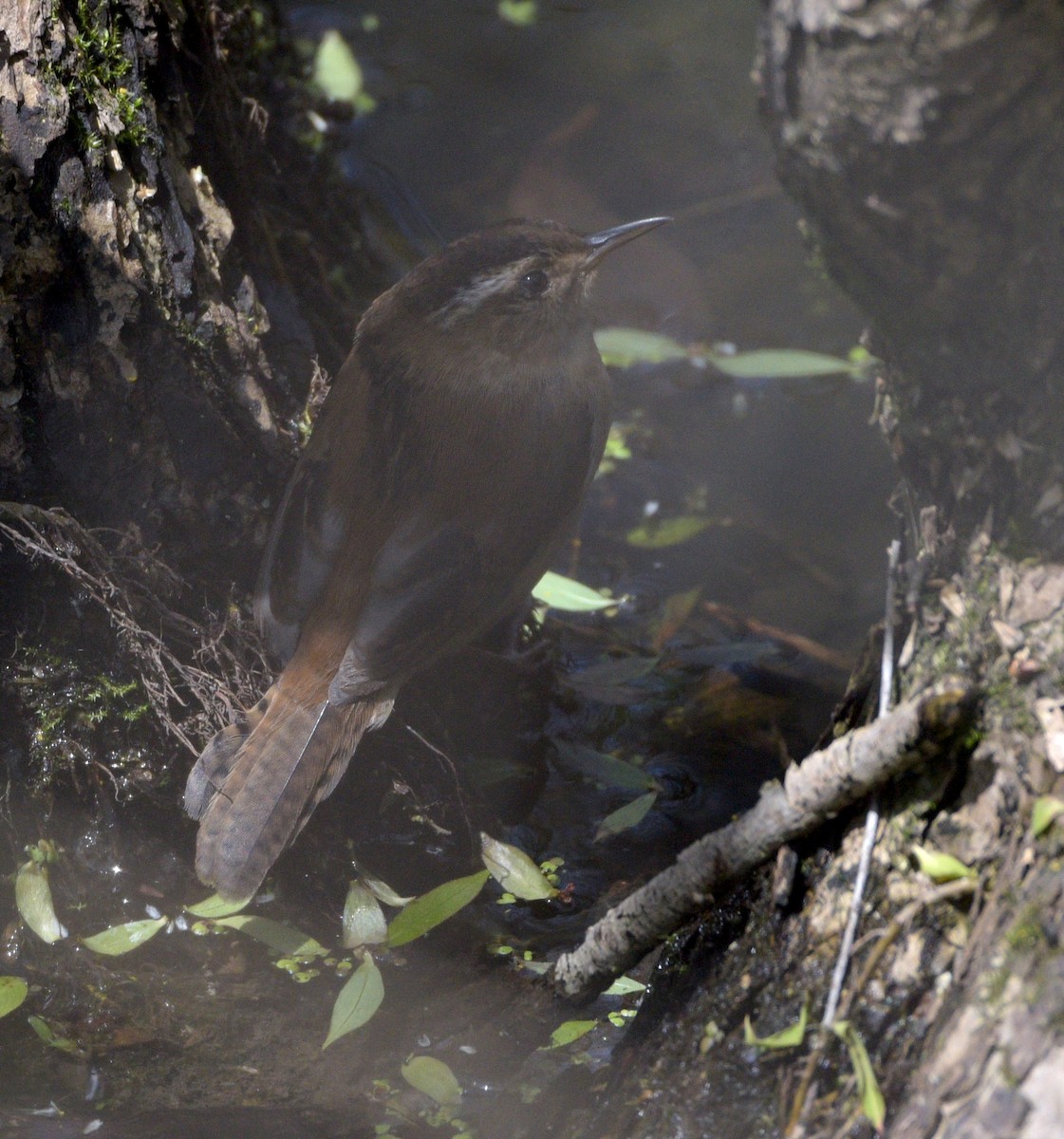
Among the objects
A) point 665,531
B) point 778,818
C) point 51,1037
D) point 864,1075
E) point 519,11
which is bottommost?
point 51,1037

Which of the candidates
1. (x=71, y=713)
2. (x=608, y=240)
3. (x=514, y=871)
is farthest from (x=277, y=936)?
(x=608, y=240)

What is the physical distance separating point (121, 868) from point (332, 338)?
6.69ft

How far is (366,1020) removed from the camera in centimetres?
264

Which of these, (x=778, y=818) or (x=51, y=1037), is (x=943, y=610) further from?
(x=51, y=1037)

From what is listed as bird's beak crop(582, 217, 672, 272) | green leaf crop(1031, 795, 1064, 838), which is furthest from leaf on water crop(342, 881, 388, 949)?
bird's beak crop(582, 217, 672, 272)

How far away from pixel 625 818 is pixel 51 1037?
168 cm

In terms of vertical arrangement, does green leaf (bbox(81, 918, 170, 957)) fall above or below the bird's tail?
below

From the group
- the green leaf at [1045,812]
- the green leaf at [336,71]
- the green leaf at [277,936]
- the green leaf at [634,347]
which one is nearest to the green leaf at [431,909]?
the green leaf at [277,936]

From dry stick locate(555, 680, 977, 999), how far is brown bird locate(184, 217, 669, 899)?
94cm

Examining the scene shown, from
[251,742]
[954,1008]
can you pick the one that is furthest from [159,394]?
[954,1008]

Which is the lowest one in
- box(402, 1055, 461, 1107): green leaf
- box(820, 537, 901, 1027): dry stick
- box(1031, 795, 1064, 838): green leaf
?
box(402, 1055, 461, 1107): green leaf

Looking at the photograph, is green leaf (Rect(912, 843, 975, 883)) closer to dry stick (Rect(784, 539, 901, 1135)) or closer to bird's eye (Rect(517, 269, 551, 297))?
dry stick (Rect(784, 539, 901, 1135))

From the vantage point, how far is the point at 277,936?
2.89 metres

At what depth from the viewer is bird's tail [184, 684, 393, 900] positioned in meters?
2.74
